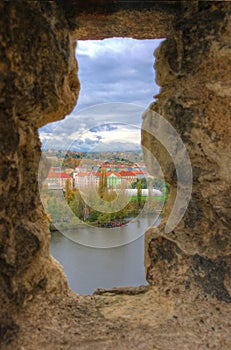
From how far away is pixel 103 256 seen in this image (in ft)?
6.84

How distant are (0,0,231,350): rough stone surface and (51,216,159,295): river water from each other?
420mm

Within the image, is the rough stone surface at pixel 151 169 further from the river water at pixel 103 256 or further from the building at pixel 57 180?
the river water at pixel 103 256

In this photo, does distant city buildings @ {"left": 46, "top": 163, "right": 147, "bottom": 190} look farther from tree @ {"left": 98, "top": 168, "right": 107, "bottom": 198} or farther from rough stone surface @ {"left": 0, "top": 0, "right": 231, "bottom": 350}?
rough stone surface @ {"left": 0, "top": 0, "right": 231, "bottom": 350}

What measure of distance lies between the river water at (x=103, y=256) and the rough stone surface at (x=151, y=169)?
0.42m

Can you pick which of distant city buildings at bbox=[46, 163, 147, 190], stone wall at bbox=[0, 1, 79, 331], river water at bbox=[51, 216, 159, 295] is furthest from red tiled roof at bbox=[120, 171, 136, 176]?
stone wall at bbox=[0, 1, 79, 331]

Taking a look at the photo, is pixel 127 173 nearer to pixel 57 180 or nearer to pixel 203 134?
pixel 57 180

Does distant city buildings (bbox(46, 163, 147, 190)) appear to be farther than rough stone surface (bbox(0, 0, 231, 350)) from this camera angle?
Yes

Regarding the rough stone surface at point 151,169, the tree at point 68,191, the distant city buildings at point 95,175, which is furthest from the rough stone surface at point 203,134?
the tree at point 68,191

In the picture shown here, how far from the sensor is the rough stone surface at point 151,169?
3.45 feet

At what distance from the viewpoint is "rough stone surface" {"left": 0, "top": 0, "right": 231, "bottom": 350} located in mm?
1051

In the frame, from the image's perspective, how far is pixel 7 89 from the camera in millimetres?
1013

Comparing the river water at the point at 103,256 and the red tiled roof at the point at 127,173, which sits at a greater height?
the red tiled roof at the point at 127,173

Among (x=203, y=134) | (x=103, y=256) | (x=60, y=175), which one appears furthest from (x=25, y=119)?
(x=103, y=256)

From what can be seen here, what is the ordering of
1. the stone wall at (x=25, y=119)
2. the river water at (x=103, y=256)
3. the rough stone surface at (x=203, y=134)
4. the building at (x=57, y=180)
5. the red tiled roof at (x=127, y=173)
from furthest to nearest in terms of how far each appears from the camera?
the river water at (x=103, y=256), the red tiled roof at (x=127, y=173), the building at (x=57, y=180), the rough stone surface at (x=203, y=134), the stone wall at (x=25, y=119)
